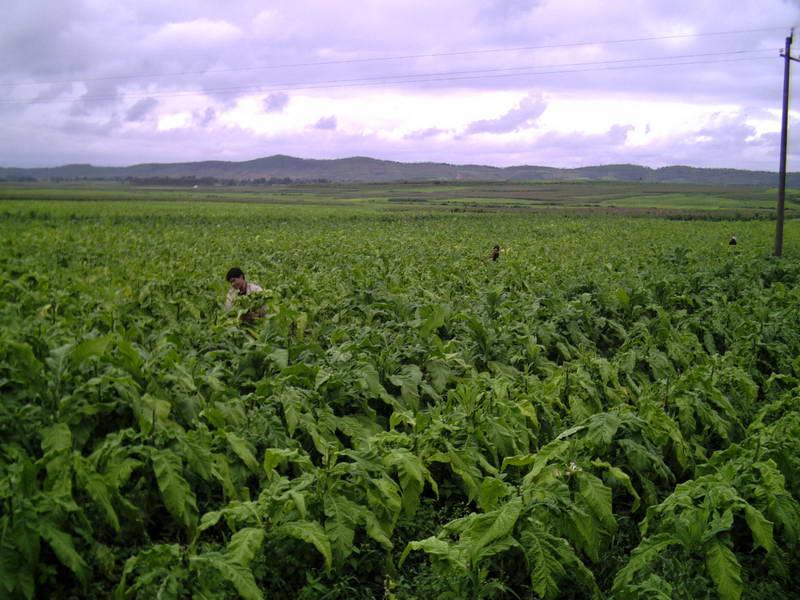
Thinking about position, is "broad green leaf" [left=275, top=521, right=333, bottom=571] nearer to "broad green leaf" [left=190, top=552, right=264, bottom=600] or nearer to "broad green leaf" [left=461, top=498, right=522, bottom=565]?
"broad green leaf" [left=190, top=552, right=264, bottom=600]

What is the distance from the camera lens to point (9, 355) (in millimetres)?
5035

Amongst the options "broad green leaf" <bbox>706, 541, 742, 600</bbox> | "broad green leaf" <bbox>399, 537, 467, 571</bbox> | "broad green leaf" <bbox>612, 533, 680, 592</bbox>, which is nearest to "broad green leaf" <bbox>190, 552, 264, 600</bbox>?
"broad green leaf" <bbox>399, 537, 467, 571</bbox>

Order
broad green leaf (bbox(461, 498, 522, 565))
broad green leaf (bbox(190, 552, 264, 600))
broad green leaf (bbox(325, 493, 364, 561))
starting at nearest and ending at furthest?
broad green leaf (bbox(190, 552, 264, 600)) < broad green leaf (bbox(461, 498, 522, 565)) < broad green leaf (bbox(325, 493, 364, 561))

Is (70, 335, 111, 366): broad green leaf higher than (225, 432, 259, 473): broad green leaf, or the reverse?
(70, 335, 111, 366): broad green leaf

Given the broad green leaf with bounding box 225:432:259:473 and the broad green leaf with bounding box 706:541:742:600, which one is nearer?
the broad green leaf with bounding box 706:541:742:600

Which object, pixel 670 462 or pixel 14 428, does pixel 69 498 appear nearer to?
pixel 14 428

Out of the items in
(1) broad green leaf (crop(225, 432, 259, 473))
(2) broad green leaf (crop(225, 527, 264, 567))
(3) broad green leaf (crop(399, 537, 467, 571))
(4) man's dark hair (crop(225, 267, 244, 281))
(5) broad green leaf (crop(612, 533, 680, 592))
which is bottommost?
(5) broad green leaf (crop(612, 533, 680, 592))

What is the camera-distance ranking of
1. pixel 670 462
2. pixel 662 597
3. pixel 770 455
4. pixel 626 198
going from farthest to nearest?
pixel 626 198 < pixel 670 462 < pixel 770 455 < pixel 662 597

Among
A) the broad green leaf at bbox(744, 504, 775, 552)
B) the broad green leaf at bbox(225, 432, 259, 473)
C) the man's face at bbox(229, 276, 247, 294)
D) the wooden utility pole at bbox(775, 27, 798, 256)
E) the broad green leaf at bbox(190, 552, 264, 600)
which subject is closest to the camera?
the broad green leaf at bbox(190, 552, 264, 600)

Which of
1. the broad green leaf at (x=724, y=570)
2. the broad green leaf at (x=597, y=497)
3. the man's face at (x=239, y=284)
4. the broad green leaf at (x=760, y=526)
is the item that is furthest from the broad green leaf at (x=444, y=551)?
the man's face at (x=239, y=284)

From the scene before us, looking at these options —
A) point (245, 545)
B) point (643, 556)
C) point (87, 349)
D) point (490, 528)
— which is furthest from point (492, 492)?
point (87, 349)

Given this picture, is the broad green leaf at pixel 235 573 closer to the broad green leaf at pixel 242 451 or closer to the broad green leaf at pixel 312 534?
the broad green leaf at pixel 312 534

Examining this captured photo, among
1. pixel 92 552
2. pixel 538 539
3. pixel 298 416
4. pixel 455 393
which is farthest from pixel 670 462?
pixel 92 552

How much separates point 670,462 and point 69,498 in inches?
192
